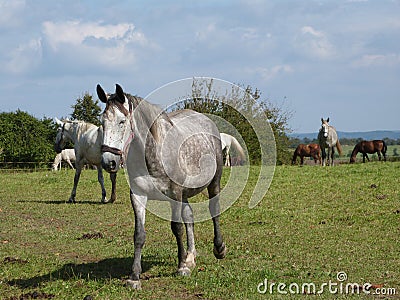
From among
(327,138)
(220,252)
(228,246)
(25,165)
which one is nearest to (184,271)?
(220,252)

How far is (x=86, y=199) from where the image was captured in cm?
1761

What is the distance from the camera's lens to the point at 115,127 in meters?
6.70

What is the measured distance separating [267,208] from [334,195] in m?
2.51

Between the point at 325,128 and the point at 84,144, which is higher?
the point at 325,128

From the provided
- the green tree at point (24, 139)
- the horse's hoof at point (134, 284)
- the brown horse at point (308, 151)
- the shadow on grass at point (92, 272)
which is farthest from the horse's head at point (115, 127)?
the brown horse at point (308, 151)

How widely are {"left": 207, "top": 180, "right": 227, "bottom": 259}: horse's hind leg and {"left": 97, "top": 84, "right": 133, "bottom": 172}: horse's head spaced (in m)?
2.33

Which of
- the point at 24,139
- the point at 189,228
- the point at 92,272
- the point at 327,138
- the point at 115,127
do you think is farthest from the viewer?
the point at 24,139

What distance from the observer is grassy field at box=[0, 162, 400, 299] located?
7.12m

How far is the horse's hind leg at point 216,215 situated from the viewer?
8.49 m

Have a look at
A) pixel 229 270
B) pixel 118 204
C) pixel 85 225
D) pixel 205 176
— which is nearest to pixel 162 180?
pixel 205 176

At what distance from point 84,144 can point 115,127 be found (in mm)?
10686

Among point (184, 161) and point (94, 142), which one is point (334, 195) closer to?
point (94, 142)

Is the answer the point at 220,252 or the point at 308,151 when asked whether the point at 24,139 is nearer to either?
the point at 308,151

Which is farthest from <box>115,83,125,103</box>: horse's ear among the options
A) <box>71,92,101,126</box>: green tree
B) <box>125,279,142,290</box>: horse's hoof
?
<box>71,92,101,126</box>: green tree
